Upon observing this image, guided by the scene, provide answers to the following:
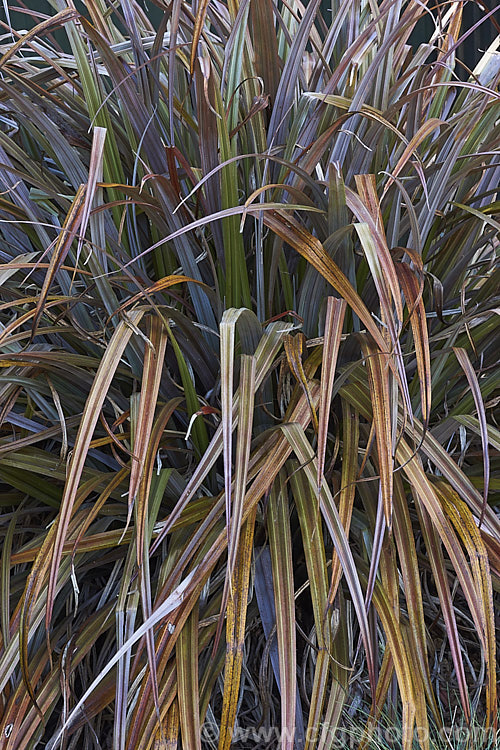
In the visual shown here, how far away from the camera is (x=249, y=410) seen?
567mm

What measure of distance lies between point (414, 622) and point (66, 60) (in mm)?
841

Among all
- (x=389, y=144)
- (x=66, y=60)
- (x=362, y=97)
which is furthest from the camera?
(x=66, y=60)

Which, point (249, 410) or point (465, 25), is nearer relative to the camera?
point (249, 410)

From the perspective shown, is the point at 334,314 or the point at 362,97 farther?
the point at 362,97

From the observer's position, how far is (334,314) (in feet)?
1.92

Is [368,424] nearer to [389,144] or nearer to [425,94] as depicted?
[389,144]

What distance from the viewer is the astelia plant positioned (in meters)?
0.56

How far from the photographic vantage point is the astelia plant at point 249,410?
0.56m

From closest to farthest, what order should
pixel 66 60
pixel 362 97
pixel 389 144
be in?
pixel 362 97
pixel 389 144
pixel 66 60

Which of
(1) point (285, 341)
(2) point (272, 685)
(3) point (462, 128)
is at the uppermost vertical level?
(3) point (462, 128)

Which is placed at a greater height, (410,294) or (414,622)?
(410,294)

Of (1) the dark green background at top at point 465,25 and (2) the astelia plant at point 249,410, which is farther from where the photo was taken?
(1) the dark green background at top at point 465,25

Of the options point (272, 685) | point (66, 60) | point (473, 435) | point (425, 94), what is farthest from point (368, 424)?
point (66, 60)

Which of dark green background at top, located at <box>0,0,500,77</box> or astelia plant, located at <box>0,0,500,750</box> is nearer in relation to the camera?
astelia plant, located at <box>0,0,500,750</box>
